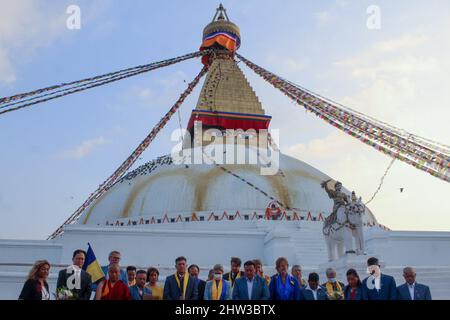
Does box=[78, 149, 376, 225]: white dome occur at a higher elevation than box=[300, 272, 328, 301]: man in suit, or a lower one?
higher

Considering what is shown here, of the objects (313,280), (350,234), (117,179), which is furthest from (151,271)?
(117,179)

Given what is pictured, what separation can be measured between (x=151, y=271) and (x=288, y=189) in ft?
36.2

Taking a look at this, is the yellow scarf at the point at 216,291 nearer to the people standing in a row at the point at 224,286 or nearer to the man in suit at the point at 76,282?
the people standing in a row at the point at 224,286

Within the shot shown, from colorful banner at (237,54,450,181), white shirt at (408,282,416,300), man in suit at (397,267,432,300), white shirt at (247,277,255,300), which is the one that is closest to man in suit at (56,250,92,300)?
white shirt at (247,277,255,300)

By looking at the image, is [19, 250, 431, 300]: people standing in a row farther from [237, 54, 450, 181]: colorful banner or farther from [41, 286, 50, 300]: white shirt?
[237, 54, 450, 181]: colorful banner

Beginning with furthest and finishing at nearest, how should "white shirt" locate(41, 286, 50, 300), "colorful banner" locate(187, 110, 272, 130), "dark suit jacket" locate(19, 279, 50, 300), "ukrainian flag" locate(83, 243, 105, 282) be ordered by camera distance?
"colorful banner" locate(187, 110, 272, 130) → "ukrainian flag" locate(83, 243, 105, 282) → "white shirt" locate(41, 286, 50, 300) → "dark suit jacket" locate(19, 279, 50, 300)

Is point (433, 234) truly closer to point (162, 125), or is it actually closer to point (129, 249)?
point (129, 249)

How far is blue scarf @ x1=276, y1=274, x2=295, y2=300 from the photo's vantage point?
4.25m

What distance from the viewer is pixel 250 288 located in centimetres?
417

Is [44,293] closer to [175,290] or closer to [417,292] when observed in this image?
[175,290]

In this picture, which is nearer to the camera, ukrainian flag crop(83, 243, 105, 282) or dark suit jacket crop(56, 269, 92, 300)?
dark suit jacket crop(56, 269, 92, 300)

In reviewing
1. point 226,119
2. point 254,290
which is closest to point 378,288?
point 254,290

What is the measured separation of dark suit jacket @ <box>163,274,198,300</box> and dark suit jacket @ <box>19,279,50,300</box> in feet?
3.68

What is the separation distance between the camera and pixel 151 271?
4.38 metres
